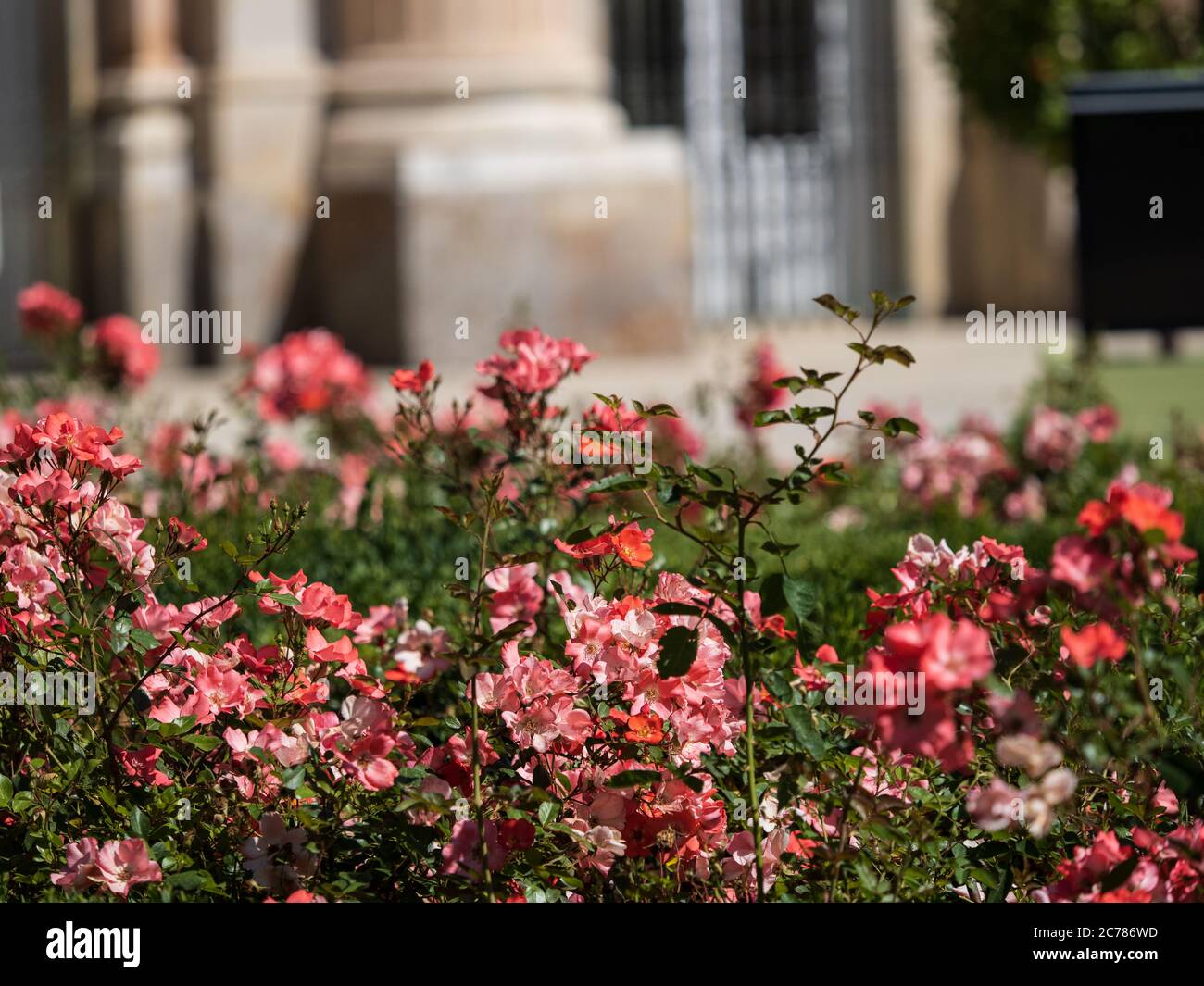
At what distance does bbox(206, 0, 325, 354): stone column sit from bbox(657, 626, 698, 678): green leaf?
10.6 metres

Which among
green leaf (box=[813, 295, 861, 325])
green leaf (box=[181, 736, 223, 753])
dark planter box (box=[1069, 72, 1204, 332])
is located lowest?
green leaf (box=[181, 736, 223, 753])

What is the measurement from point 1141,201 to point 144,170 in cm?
786

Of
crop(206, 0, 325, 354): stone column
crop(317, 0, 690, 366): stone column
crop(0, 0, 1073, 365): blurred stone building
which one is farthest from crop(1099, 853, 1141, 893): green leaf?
crop(206, 0, 325, 354): stone column

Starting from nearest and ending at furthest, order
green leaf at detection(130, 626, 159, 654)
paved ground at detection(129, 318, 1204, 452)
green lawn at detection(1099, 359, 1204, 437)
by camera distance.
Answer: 1. green leaf at detection(130, 626, 159, 654)
2. green lawn at detection(1099, 359, 1204, 437)
3. paved ground at detection(129, 318, 1204, 452)

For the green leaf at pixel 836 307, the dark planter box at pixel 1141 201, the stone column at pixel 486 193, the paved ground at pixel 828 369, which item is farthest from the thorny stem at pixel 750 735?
the stone column at pixel 486 193

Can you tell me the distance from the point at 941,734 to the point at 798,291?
14.9m

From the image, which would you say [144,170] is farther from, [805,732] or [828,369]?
[805,732]

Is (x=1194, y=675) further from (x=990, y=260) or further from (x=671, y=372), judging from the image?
(x=990, y=260)

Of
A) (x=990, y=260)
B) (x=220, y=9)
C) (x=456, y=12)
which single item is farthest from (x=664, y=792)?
(x=990, y=260)

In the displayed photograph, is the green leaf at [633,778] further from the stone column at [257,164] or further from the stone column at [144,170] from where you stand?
the stone column at [144,170]

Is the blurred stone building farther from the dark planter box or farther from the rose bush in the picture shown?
the rose bush

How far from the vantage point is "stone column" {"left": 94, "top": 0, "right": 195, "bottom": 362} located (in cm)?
1275

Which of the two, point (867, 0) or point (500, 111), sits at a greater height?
point (867, 0)

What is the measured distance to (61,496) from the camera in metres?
2.57
